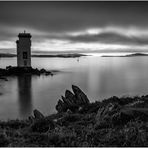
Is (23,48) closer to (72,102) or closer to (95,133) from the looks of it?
(72,102)

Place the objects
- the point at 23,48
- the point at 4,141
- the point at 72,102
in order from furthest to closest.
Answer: the point at 23,48
the point at 72,102
the point at 4,141

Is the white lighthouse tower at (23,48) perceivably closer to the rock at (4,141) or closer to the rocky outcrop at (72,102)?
the rocky outcrop at (72,102)

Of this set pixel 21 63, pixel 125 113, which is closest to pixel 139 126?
pixel 125 113

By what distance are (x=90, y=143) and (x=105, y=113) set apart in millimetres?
2991

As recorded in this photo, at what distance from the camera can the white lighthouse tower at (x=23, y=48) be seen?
6259 centimetres

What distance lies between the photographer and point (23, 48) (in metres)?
63.2

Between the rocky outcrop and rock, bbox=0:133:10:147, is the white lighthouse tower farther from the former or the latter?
rock, bbox=0:133:10:147

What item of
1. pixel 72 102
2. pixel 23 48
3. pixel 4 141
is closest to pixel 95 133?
pixel 4 141

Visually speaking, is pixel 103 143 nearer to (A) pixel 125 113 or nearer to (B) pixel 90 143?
(B) pixel 90 143

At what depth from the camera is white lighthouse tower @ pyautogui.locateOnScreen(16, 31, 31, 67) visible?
6259cm

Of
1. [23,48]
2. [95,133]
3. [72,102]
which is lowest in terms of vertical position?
[72,102]

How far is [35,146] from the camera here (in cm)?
542

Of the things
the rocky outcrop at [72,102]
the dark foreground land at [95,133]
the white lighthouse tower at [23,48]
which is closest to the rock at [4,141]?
the dark foreground land at [95,133]

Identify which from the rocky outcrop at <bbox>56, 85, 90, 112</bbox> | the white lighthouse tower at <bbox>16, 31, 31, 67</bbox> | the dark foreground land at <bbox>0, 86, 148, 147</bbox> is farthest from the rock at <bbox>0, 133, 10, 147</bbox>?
the white lighthouse tower at <bbox>16, 31, 31, 67</bbox>
